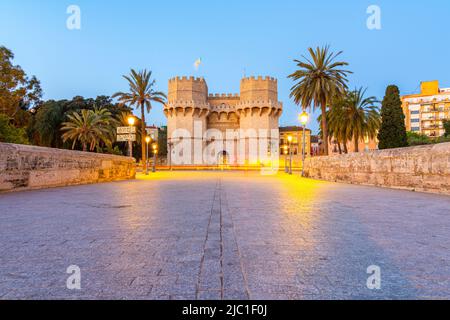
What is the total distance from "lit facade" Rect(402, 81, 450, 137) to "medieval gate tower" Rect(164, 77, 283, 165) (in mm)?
51732

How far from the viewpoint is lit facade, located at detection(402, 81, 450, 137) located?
74.2 metres

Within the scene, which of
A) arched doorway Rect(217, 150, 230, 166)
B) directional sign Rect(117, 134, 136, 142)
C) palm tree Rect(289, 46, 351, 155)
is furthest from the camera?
arched doorway Rect(217, 150, 230, 166)

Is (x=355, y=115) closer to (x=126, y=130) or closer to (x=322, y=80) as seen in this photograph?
(x=322, y=80)

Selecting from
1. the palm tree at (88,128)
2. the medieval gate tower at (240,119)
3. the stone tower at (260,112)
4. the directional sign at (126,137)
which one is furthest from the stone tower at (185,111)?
the directional sign at (126,137)

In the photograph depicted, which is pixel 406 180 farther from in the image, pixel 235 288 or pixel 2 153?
pixel 2 153

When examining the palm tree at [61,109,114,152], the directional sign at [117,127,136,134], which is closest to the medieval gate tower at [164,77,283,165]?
the palm tree at [61,109,114,152]

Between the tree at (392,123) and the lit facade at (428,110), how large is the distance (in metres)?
58.9

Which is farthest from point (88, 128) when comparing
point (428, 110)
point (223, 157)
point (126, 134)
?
point (428, 110)

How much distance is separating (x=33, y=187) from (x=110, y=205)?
16.3ft

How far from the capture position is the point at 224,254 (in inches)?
110

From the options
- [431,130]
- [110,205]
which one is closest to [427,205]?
[110,205]

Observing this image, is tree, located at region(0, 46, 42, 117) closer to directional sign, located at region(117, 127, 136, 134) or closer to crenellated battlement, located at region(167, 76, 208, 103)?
directional sign, located at region(117, 127, 136, 134)

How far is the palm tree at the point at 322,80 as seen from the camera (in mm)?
24453
